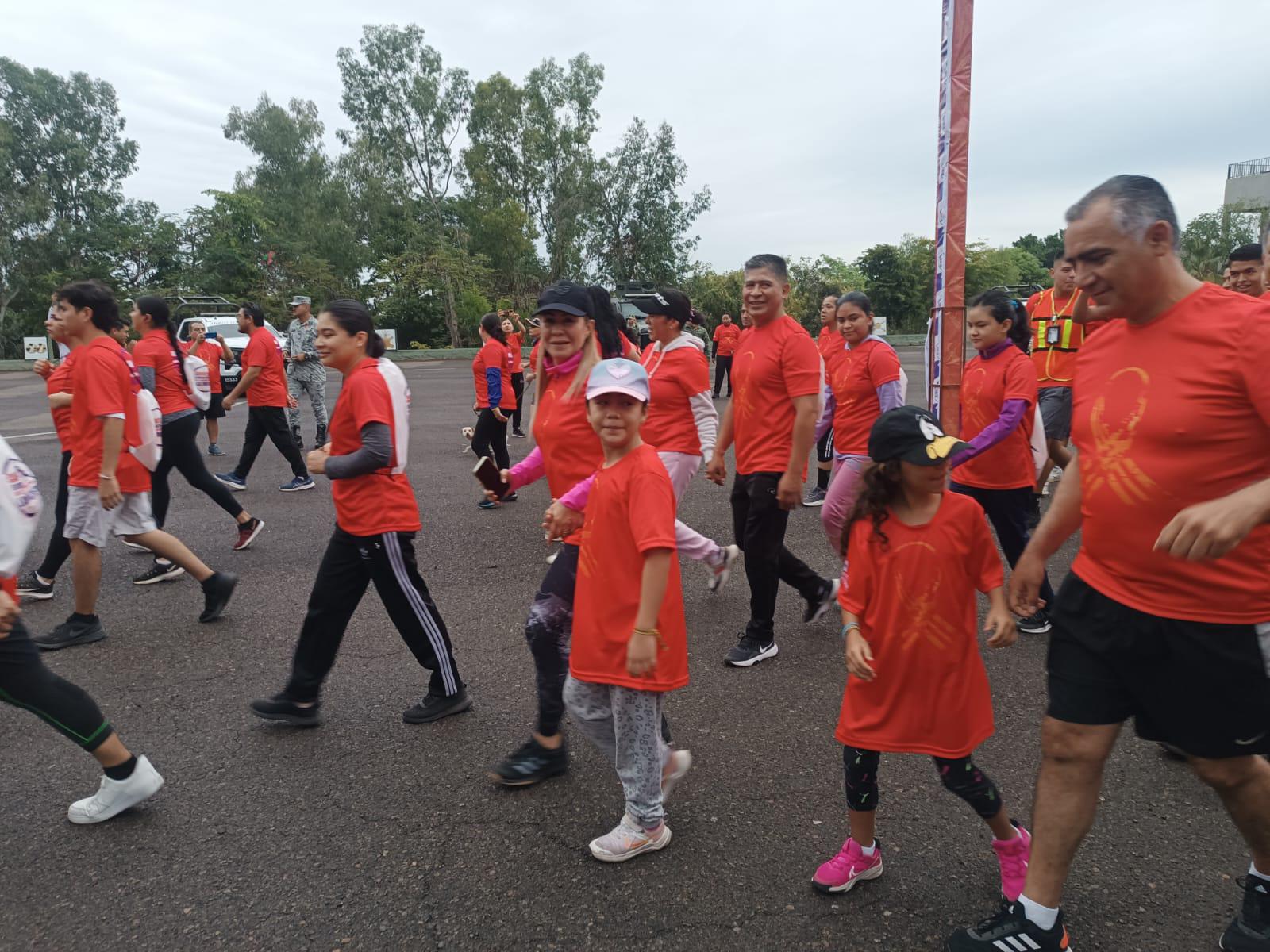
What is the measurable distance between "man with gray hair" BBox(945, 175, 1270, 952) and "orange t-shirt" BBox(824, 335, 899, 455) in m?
2.87

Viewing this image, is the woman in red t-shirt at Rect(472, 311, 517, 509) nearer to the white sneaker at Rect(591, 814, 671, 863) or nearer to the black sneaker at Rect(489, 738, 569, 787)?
the black sneaker at Rect(489, 738, 569, 787)

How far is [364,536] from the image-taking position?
143 inches

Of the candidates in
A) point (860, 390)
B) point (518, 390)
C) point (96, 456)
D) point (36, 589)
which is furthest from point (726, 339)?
point (96, 456)

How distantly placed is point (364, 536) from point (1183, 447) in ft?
9.76

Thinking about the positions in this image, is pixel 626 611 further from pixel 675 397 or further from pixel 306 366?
pixel 306 366

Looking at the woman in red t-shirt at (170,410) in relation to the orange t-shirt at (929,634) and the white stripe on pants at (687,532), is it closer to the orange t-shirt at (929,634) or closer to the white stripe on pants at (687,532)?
the white stripe on pants at (687,532)

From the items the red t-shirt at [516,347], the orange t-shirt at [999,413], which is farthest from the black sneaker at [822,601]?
the red t-shirt at [516,347]

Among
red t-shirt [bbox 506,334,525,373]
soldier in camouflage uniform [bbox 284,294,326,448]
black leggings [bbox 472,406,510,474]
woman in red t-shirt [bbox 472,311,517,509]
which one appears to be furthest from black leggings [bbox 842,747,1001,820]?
red t-shirt [bbox 506,334,525,373]

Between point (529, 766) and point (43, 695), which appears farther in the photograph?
point (529, 766)

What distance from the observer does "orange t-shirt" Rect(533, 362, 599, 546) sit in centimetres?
331

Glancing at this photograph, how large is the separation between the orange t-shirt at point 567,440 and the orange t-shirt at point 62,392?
11.2 feet

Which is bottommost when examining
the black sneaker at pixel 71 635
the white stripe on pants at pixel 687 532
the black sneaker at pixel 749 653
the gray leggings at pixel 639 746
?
the black sneaker at pixel 749 653

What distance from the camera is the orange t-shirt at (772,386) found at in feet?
13.9

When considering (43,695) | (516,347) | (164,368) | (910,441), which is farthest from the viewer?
(516,347)
